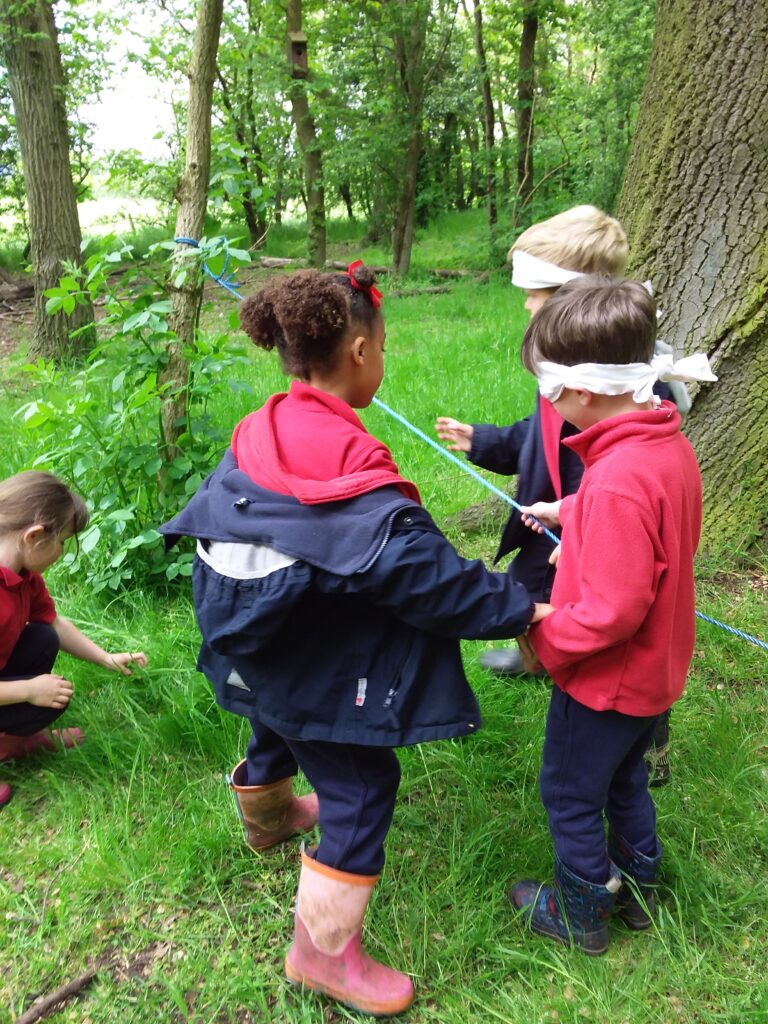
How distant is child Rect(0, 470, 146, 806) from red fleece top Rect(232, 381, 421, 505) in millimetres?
1068

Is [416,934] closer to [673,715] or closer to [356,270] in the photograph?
[673,715]

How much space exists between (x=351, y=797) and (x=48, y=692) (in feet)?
4.15

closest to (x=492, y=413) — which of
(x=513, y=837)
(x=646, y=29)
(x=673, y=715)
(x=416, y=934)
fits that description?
(x=673, y=715)

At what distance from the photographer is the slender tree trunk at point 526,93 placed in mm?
10500

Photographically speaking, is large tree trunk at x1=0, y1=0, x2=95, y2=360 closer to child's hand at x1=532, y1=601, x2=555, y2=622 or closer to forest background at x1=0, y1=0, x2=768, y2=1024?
forest background at x1=0, y1=0, x2=768, y2=1024

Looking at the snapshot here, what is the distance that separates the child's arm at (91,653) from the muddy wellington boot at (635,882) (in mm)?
1671

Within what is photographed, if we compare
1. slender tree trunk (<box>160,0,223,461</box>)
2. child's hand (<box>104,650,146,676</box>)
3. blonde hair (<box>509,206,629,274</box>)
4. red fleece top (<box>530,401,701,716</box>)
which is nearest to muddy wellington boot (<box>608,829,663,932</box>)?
red fleece top (<box>530,401,701,716</box>)

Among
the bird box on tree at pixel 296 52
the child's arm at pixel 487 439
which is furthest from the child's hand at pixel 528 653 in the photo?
the bird box on tree at pixel 296 52

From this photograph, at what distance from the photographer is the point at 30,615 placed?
97.4 inches

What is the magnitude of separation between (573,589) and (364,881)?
767 millimetres

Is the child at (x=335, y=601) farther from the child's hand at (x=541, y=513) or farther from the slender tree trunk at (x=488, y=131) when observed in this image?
the slender tree trunk at (x=488, y=131)

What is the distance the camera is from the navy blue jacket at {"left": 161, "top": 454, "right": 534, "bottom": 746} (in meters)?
1.34

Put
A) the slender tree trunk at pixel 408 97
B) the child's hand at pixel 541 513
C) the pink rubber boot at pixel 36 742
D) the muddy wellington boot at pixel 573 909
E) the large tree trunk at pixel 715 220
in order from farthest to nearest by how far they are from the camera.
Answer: the slender tree trunk at pixel 408 97, the large tree trunk at pixel 715 220, the pink rubber boot at pixel 36 742, the child's hand at pixel 541 513, the muddy wellington boot at pixel 573 909

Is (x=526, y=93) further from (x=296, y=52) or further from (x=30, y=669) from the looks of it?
(x=30, y=669)
